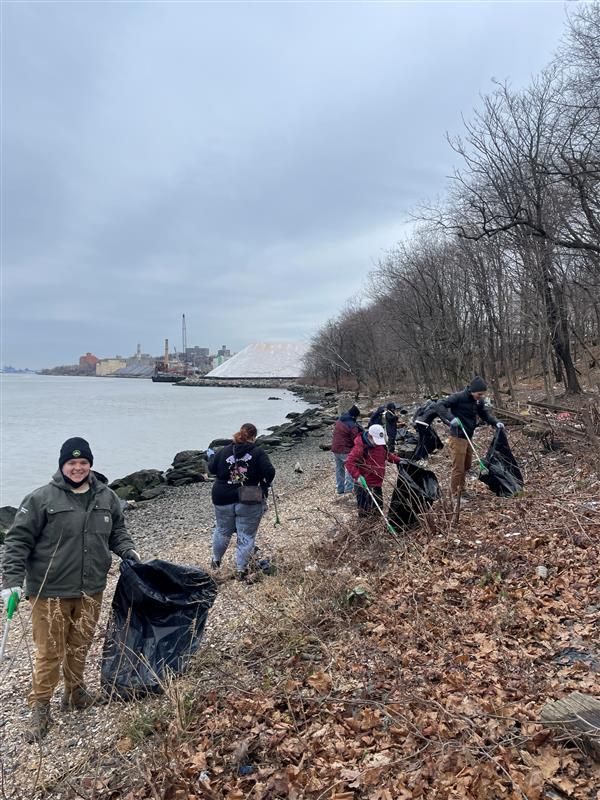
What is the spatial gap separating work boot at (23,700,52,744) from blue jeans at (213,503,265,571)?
268 centimetres

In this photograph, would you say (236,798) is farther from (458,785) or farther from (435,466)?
(435,466)

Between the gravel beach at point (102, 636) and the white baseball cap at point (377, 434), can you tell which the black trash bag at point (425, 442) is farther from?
the white baseball cap at point (377, 434)

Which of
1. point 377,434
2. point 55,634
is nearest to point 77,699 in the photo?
point 55,634

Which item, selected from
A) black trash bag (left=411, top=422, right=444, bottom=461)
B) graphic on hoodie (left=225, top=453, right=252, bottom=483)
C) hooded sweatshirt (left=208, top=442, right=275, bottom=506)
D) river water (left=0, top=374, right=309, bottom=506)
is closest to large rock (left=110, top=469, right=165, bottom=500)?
river water (left=0, top=374, right=309, bottom=506)

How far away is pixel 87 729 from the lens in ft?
12.8

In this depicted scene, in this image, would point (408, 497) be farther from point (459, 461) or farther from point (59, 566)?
point (59, 566)

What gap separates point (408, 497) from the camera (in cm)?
627

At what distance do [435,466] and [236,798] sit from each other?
9.29 metres

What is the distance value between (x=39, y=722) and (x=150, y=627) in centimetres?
94

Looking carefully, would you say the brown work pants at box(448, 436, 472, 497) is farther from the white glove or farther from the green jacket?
the white glove

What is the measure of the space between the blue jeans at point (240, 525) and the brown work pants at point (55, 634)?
2.32m

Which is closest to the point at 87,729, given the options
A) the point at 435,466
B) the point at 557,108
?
the point at 435,466

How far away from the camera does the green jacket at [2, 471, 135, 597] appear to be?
12.2 ft

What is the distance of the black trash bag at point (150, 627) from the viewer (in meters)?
3.99
